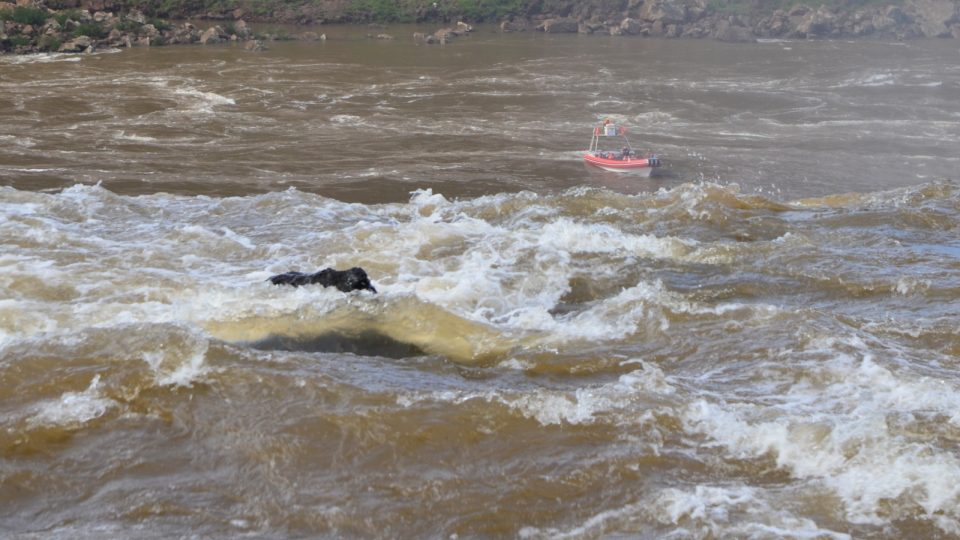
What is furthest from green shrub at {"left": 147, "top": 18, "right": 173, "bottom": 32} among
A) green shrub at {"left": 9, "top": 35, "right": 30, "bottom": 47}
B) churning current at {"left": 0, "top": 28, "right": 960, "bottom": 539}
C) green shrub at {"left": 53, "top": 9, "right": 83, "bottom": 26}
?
churning current at {"left": 0, "top": 28, "right": 960, "bottom": 539}

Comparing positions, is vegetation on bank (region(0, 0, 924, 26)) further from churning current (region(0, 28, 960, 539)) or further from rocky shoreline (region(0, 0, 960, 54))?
churning current (region(0, 28, 960, 539))

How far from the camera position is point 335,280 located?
442 inches

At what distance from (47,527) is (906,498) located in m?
5.64

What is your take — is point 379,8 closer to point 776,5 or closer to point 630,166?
point 776,5

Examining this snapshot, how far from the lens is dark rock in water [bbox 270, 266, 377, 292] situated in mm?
11102

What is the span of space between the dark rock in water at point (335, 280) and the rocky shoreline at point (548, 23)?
3280cm

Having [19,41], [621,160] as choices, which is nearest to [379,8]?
[19,41]

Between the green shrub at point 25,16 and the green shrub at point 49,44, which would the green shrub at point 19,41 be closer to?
the green shrub at point 49,44

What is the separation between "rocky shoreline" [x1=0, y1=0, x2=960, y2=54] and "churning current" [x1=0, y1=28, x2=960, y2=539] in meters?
20.1

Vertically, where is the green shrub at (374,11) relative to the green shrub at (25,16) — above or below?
below

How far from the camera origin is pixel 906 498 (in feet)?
22.9

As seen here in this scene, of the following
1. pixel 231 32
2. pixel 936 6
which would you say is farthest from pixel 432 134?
pixel 936 6

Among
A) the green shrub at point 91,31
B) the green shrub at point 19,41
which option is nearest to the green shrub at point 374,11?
the green shrub at point 91,31

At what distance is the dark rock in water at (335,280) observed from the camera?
11102 millimetres
